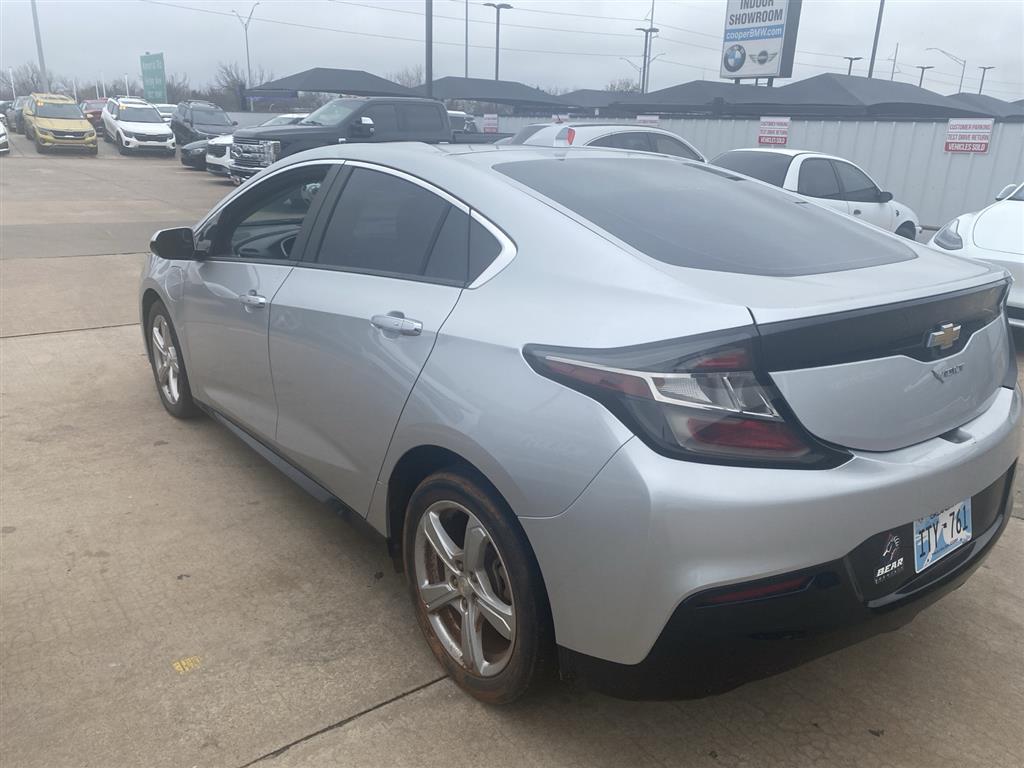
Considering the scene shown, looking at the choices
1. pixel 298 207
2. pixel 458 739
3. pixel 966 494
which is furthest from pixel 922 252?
pixel 298 207

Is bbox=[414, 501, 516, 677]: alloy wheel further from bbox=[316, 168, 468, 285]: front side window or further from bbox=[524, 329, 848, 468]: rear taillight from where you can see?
bbox=[316, 168, 468, 285]: front side window

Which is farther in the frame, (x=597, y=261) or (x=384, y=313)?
(x=384, y=313)

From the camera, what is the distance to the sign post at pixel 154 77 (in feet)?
169

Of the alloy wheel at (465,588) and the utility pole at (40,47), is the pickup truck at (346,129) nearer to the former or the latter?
the alloy wheel at (465,588)

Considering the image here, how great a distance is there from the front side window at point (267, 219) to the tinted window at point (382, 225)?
0.27 meters

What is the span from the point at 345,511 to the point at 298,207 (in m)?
1.32

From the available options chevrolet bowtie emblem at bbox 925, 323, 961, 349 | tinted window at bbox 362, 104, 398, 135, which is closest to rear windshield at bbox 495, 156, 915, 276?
chevrolet bowtie emblem at bbox 925, 323, 961, 349

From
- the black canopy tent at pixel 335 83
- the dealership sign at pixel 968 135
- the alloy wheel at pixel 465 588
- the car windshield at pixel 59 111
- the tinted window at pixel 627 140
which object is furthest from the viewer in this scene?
the black canopy tent at pixel 335 83

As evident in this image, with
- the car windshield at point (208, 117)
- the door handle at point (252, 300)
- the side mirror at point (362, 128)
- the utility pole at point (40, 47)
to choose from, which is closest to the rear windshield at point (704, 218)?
the door handle at point (252, 300)

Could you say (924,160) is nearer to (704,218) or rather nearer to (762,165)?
(762,165)

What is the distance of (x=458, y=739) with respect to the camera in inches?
93.7

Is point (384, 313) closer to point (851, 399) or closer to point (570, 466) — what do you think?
point (570, 466)

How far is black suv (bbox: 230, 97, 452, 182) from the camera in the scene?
15.0 m

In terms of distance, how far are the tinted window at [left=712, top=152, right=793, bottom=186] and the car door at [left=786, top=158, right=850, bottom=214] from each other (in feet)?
0.67
